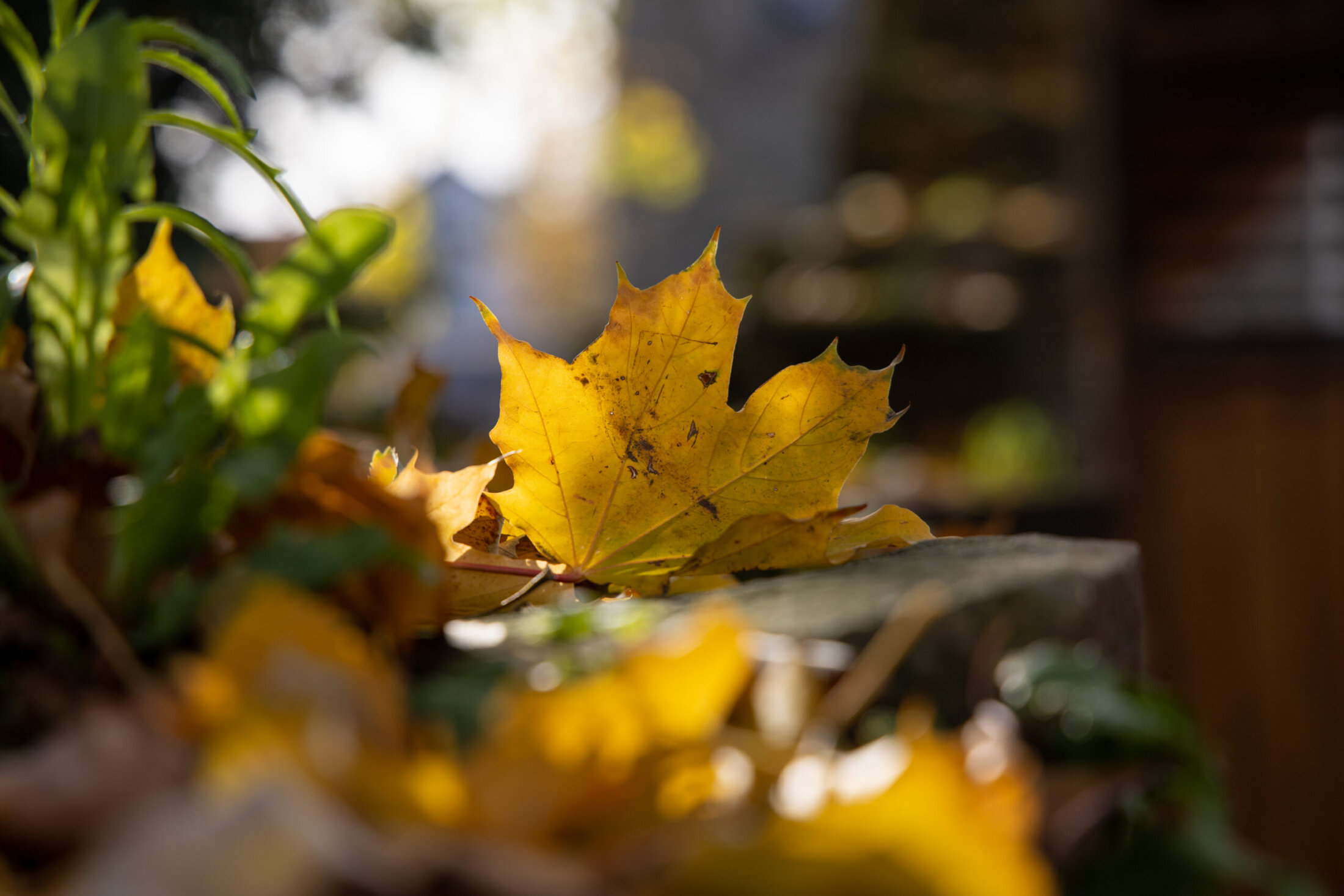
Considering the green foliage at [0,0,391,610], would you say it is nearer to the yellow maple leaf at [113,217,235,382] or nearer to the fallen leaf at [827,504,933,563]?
the yellow maple leaf at [113,217,235,382]

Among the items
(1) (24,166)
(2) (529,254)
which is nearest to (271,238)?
(1) (24,166)

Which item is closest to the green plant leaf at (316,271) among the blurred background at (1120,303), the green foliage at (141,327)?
the green foliage at (141,327)

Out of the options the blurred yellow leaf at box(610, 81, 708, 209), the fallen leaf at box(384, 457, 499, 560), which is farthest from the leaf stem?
the blurred yellow leaf at box(610, 81, 708, 209)

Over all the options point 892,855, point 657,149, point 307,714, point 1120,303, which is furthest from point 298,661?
point 657,149

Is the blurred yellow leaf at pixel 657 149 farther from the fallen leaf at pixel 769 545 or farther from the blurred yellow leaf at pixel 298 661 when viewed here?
the blurred yellow leaf at pixel 298 661

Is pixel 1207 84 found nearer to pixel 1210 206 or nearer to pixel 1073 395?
pixel 1210 206
